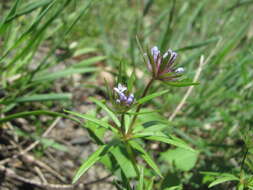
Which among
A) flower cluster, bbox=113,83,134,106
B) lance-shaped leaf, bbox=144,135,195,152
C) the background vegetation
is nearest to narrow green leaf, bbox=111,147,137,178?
the background vegetation

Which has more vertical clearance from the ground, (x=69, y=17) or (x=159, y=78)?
(x=69, y=17)

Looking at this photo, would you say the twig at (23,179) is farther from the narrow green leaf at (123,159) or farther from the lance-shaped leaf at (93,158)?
the lance-shaped leaf at (93,158)

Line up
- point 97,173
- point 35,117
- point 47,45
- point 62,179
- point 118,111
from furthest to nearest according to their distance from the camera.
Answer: point 47,45, point 35,117, point 97,173, point 62,179, point 118,111

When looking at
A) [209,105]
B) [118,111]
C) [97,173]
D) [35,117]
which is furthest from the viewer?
[209,105]

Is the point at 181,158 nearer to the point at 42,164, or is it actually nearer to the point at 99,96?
the point at 42,164

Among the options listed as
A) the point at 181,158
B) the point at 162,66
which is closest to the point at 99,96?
the point at 181,158

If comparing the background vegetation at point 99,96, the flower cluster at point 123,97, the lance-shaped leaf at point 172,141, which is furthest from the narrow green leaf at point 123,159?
the flower cluster at point 123,97

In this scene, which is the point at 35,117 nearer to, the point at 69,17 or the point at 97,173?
the point at 97,173

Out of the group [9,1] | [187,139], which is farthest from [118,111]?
[9,1]
